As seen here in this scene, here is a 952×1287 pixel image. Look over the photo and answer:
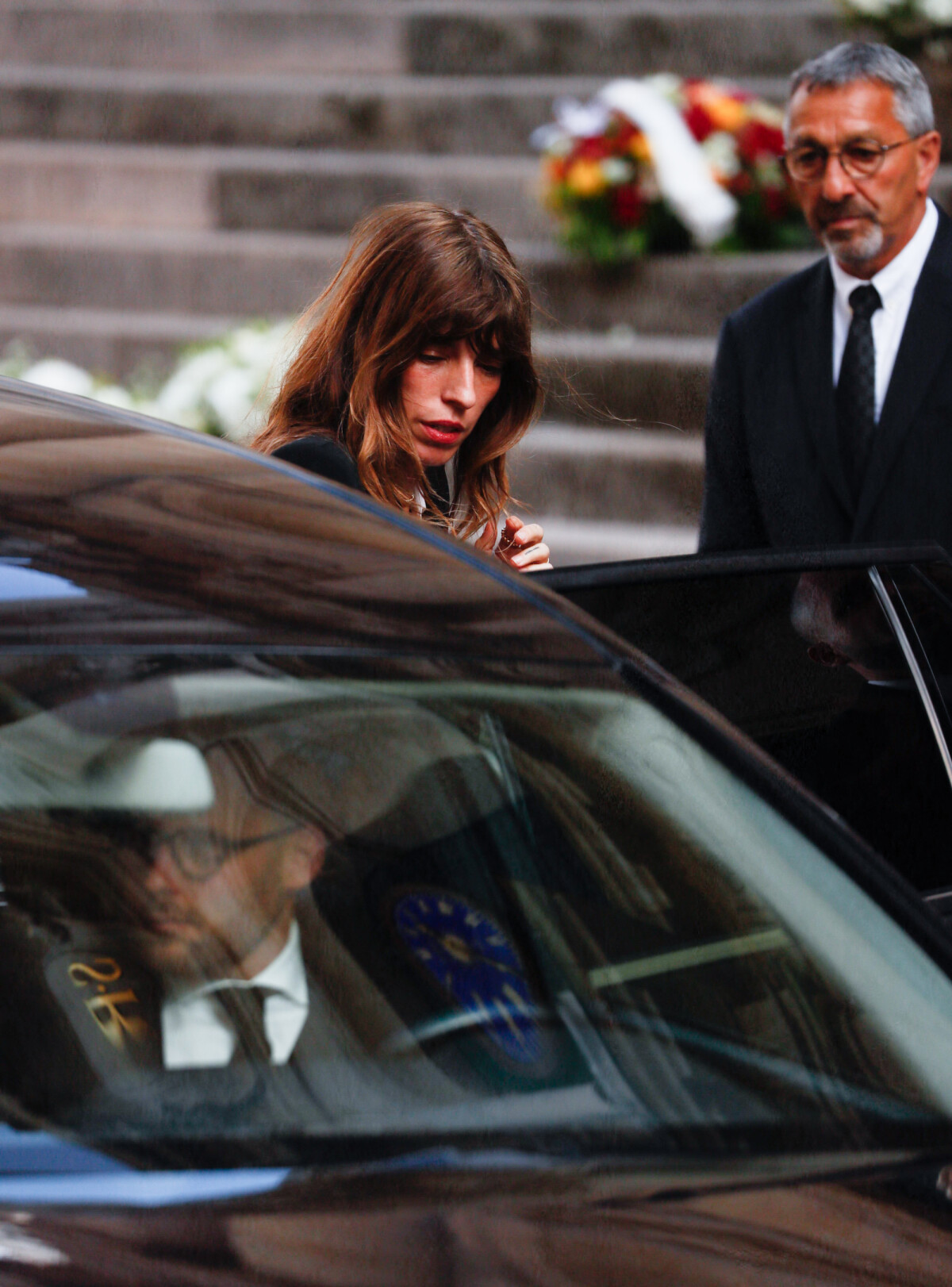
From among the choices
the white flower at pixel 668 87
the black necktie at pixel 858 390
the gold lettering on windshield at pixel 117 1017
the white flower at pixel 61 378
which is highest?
the white flower at pixel 668 87

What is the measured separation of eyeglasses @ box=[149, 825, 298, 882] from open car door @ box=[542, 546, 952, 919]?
0.74 metres

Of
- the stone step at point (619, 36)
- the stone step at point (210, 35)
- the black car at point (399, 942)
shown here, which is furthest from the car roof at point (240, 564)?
the stone step at point (210, 35)

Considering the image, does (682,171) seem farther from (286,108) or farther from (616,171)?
(286,108)

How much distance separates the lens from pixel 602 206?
7.27 metres

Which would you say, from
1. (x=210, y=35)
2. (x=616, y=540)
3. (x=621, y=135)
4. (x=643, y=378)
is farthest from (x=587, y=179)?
(x=210, y=35)

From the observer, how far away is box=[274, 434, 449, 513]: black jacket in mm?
2219

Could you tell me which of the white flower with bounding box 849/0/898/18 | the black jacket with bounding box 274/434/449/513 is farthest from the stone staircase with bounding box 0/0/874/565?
the black jacket with bounding box 274/434/449/513

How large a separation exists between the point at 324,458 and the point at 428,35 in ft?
24.1

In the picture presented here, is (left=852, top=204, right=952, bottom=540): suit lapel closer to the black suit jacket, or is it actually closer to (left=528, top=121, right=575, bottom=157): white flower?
the black suit jacket

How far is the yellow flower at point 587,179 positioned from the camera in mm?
7238

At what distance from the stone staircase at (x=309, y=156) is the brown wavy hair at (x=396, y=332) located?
4557 millimetres

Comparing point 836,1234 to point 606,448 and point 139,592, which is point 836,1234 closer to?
point 139,592

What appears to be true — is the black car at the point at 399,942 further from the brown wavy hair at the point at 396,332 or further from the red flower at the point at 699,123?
the red flower at the point at 699,123

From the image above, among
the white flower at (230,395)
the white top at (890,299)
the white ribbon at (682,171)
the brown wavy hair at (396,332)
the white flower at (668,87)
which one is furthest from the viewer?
the white flower at (668,87)
